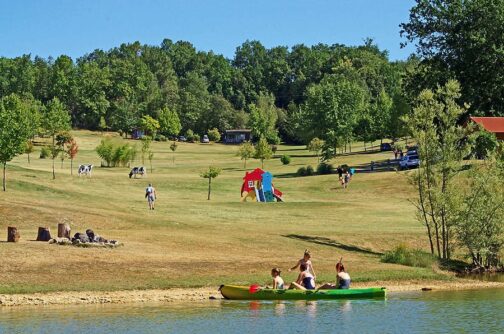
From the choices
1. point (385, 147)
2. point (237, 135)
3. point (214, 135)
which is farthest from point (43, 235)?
point (237, 135)

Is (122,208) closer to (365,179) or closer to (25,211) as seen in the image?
(25,211)

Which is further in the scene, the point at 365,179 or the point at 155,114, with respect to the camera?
the point at 155,114

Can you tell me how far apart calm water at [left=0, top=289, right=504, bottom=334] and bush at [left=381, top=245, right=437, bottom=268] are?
1002cm

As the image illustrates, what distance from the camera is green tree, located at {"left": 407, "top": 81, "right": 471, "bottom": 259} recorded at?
4903 centimetres

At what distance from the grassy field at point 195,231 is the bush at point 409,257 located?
36.1 inches

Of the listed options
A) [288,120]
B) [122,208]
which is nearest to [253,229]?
[122,208]

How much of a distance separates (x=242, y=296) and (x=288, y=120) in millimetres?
156714

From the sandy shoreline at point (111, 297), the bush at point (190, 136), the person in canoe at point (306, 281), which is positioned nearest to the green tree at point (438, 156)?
the person in canoe at point (306, 281)

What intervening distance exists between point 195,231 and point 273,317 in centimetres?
2155

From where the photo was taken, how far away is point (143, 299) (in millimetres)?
36031

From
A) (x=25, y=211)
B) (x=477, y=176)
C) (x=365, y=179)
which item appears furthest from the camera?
(x=365, y=179)

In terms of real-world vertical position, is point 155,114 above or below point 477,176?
above

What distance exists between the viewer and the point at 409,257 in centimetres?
4753

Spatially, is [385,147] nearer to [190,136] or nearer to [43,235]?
[190,136]
